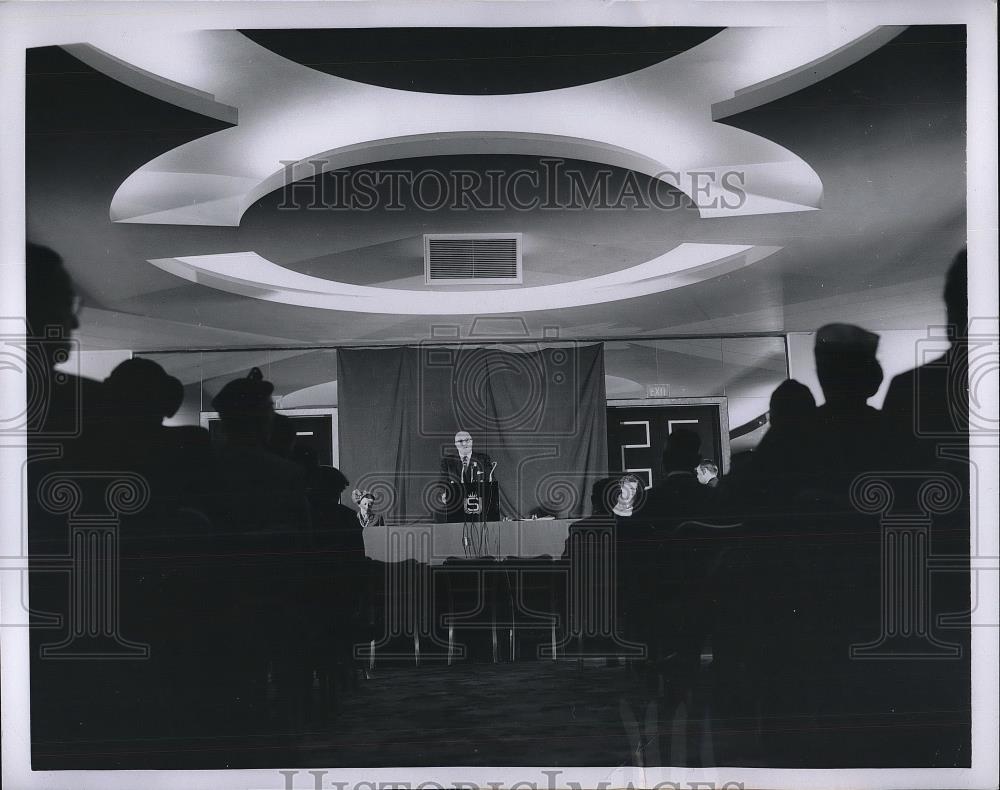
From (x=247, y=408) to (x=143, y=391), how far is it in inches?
13.0

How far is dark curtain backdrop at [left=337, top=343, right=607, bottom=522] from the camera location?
279 cm

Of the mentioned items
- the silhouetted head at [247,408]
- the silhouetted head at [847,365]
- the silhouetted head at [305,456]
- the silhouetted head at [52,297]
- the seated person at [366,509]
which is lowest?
the seated person at [366,509]

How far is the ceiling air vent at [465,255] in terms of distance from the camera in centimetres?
279

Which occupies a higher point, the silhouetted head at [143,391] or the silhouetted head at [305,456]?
the silhouetted head at [143,391]

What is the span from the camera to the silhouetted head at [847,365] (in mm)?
2809

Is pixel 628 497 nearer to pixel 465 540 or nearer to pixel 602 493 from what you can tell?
pixel 602 493

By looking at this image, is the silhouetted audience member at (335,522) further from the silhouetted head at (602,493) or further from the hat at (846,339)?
the hat at (846,339)

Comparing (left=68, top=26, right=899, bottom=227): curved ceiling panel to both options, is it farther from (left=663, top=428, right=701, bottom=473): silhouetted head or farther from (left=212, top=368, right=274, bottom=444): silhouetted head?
(left=663, top=428, right=701, bottom=473): silhouetted head

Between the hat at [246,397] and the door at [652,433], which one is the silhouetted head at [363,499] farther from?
the door at [652,433]

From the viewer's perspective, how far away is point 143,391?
280cm

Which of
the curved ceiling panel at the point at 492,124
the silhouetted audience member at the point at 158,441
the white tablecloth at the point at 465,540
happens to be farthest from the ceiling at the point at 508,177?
the white tablecloth at the point at 465,540

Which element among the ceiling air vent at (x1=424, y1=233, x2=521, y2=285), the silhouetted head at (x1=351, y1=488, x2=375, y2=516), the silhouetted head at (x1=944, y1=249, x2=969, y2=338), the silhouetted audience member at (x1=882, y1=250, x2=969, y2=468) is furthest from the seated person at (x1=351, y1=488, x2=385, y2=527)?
Answer: the silhouetted head at (x1=944, y1=249, x2=969, y2=338)

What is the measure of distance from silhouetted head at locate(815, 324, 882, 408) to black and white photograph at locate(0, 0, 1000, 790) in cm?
2

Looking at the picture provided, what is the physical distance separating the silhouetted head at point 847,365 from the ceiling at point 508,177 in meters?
0.06
